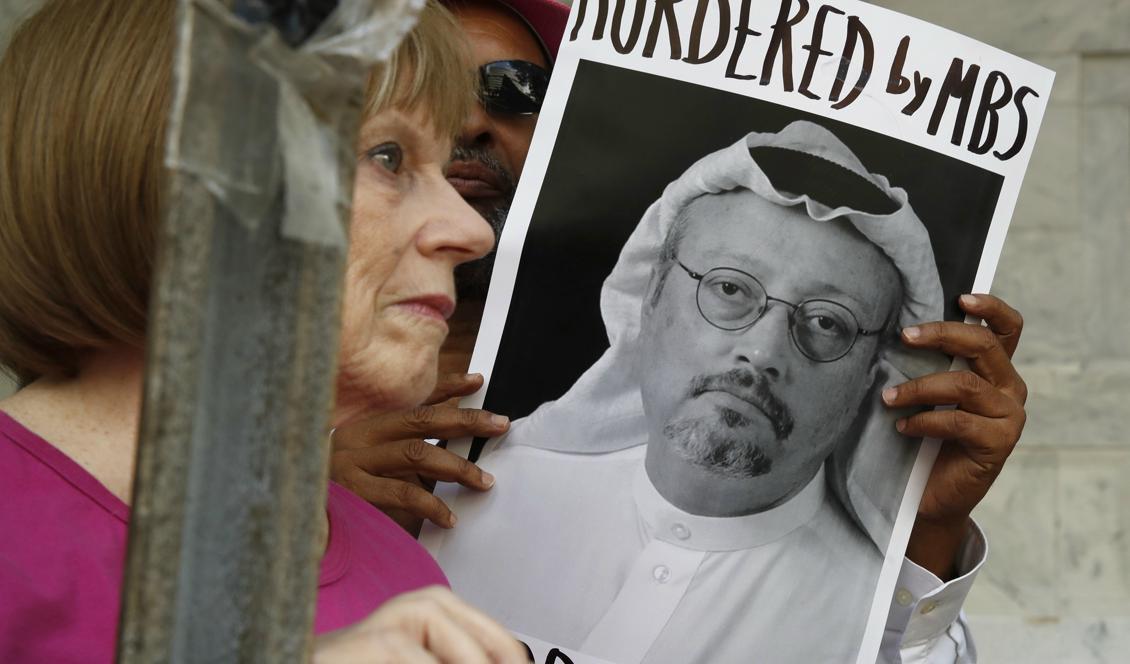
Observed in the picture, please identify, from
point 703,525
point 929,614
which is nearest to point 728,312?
point 703,525

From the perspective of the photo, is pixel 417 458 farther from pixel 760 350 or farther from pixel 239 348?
pixel 239 348

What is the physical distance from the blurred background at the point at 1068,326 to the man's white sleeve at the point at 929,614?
5.18 ft

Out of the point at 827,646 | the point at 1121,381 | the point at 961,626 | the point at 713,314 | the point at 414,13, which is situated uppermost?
the point at 414,13

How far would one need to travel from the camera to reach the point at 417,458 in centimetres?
110

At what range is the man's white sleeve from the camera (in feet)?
4.03

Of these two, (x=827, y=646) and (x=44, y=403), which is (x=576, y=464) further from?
(x=44, y=403)

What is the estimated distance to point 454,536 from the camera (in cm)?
109

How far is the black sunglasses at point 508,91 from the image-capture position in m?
1.25

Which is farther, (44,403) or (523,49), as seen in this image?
(523,49)

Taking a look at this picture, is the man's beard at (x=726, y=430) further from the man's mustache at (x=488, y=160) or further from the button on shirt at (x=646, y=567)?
the man's mustache at (x=488, y=160)

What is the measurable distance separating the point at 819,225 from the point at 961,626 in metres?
0.47

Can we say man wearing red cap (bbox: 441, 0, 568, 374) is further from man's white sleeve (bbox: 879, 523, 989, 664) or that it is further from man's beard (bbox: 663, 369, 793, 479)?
man's white sleeve (bbox: 879, 523, 989, 664)

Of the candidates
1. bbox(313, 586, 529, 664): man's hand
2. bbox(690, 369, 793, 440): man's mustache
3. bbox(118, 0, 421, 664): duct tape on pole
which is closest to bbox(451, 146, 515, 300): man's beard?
bbox(690, 369, 793, 440): man's mustache

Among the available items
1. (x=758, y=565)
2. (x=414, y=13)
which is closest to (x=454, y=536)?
(x=758, y=565)
